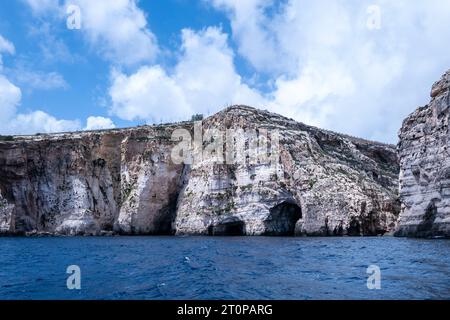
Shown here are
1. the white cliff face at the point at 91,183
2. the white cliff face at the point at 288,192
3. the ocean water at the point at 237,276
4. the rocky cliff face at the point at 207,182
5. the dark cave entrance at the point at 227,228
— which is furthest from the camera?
the white cliff face at the point at 91,183

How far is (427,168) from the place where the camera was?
178 ft

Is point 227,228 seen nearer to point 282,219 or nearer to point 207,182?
point 207,182

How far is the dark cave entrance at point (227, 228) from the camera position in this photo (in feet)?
244

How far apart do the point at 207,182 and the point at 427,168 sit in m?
35.4

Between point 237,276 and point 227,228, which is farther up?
point 227,228

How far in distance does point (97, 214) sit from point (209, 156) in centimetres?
2438

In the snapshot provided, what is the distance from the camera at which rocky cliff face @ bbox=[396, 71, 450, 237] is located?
168 feet

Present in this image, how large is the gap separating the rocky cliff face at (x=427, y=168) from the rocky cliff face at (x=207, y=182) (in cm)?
961

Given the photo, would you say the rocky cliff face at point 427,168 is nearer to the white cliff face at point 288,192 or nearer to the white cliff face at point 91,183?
the white cliff face at point 288,192

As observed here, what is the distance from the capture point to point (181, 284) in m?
23.0

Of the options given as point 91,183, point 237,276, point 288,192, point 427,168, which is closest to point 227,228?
point 288,192

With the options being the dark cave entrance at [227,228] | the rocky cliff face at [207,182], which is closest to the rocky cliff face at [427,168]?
the rocky cliff face at [207,182]
